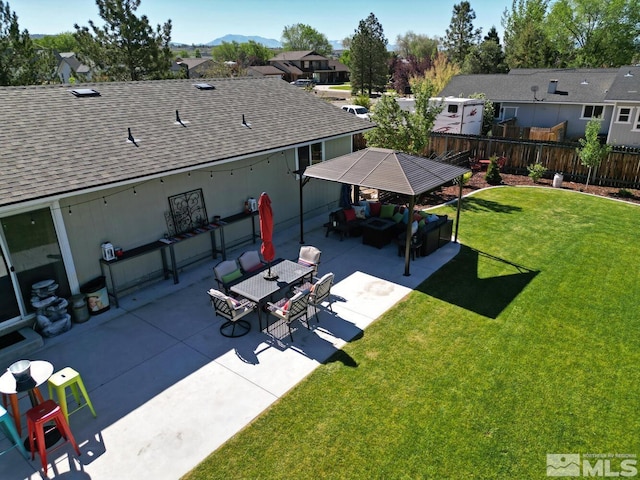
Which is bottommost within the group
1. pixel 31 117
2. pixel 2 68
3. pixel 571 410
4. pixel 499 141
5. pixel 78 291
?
pixel 571 410

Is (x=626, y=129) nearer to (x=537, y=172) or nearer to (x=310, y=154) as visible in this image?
(x=537, y=172)

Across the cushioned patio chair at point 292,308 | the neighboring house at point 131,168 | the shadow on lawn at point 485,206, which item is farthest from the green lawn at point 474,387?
the neighboring house at point 131,168

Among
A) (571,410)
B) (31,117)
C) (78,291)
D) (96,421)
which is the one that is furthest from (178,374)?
(31,117)

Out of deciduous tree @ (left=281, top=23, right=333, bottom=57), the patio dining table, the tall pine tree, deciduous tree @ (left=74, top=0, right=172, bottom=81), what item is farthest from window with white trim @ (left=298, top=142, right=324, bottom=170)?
deciduous tree @ (left=281, top=23, right=333, bottom=57)

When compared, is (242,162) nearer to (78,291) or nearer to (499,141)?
(78,291)

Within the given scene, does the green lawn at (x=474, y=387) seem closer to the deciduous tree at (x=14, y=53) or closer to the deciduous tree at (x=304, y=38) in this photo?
the deciduous tree at (x=14, y=53)

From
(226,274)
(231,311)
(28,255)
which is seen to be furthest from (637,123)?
(28,255)

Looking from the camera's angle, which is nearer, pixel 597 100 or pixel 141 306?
pixel 141 306
